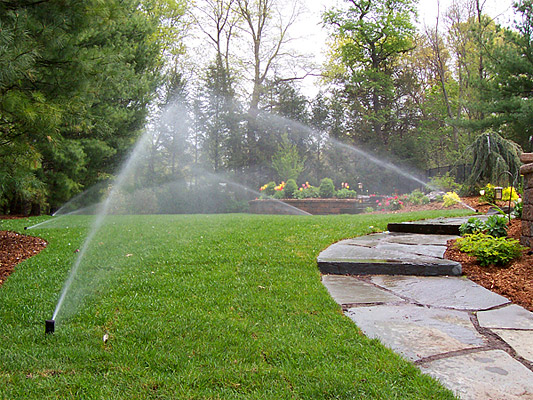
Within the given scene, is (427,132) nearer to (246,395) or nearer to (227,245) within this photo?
(227,245)

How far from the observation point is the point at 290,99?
714 inches

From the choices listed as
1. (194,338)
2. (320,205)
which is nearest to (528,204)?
(194,338)

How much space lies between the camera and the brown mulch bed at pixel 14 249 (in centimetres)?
383

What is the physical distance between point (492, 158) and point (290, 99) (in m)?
10.9

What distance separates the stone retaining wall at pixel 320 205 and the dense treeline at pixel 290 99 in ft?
10.0

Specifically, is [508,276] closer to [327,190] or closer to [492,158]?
[492,158]

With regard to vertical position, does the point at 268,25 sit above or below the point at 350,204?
above

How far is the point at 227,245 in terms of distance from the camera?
171 inches

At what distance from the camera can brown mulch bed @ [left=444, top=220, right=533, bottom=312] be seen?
2639 mm

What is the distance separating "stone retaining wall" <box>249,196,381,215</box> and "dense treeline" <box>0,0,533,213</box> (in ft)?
10.0

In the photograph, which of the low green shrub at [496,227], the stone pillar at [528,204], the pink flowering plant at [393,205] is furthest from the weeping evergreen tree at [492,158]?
the stone pillar at [528,204]

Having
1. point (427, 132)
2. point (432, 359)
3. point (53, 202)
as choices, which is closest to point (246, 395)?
point (432, 359)

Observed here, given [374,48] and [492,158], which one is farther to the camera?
[374,48]

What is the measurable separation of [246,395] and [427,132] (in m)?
20.3
